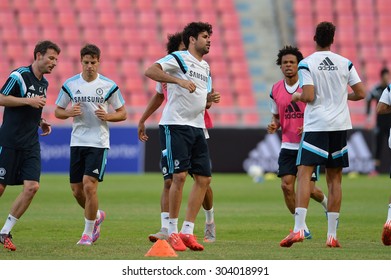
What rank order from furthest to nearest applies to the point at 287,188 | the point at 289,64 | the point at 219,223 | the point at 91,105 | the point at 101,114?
the point at 219,223 → the point at 287,188 → the point at 289,64 → the point at 91,105 → the point at 101,114

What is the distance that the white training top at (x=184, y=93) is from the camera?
10445 mm

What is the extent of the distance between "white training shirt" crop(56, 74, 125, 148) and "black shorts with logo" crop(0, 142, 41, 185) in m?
0.70

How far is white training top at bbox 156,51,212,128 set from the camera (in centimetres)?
1045

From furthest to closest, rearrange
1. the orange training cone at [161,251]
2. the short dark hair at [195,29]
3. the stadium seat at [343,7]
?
the stadium seat at [343,7] < the short dark hair at [195,29] < the orange training cone at [161,251]

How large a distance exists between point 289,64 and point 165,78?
8.11 feet

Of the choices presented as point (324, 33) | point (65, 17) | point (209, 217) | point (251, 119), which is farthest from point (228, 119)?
point (324, 33)

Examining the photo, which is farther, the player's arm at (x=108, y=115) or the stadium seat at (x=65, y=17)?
the stadium seat at (x=65, y=17)

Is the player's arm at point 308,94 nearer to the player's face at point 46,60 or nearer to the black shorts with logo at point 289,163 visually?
the black shorts with logo at point 289,163

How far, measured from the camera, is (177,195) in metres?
10.3

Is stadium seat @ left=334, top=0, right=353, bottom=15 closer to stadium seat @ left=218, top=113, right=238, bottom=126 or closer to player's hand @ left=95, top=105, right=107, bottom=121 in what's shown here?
stadium seat @ left=218, top=113, right=238, bottom=126

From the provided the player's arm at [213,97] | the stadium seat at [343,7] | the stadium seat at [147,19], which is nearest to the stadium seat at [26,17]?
the stadium seat at [147,19]

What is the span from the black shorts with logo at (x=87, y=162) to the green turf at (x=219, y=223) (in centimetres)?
75

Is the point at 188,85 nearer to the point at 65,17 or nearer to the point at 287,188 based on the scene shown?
the point at 287,188

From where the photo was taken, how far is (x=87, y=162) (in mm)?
11398
